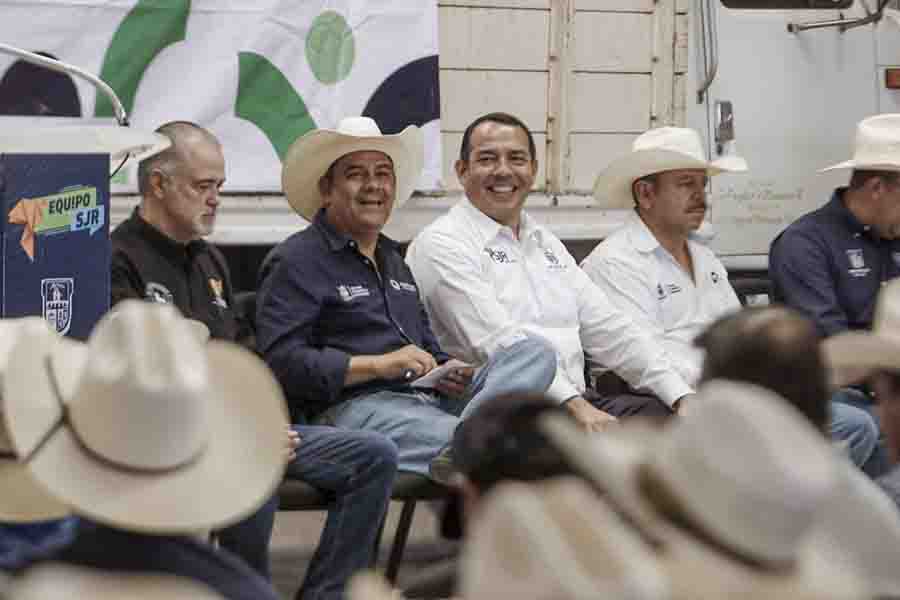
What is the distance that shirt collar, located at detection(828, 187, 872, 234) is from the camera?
580 cm

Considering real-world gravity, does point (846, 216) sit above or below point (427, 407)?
above

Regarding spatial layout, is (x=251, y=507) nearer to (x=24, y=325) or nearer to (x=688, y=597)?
(x=24, y=325)

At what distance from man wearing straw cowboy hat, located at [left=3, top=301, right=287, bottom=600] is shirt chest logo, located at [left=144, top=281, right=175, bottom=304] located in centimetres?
221

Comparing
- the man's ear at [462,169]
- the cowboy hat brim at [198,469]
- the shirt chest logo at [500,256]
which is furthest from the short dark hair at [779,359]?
the man's ear at [462,169]

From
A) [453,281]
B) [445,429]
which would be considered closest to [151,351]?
[445,429]

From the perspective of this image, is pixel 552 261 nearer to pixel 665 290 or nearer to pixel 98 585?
pixel 665 290

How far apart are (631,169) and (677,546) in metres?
4.16

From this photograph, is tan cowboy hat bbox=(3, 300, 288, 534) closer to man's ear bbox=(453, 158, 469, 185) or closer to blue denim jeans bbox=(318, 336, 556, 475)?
blue denim jeans bbox=(318, 336, 556, 475)

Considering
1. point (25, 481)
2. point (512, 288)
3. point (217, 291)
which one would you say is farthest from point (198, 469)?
point (512, 288)

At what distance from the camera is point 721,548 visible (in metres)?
1.64

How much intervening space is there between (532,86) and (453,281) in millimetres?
1390

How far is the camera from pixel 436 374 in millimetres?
4754

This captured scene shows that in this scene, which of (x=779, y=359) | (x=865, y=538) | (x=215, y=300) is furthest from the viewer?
(x=215, y=300)

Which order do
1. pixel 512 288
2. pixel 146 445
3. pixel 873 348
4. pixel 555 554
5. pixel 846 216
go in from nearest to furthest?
pixel 555 554 < pixel 146 445 < pixel 873 348 < pixel 512 288 < pixel 846 216
